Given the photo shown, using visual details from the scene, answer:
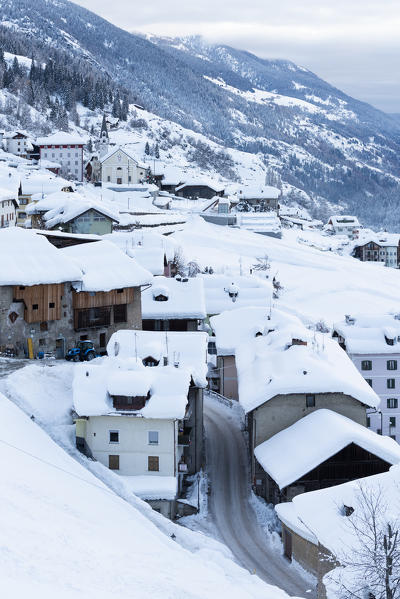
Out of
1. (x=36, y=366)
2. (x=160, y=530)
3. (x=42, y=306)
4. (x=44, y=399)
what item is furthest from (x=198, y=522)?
(x=42, y=306)

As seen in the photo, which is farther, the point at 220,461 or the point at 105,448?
the point at 220,461

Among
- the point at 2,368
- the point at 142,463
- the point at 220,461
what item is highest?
the point at 2,368

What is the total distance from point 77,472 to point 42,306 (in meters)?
17.8

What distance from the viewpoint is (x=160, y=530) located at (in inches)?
1207

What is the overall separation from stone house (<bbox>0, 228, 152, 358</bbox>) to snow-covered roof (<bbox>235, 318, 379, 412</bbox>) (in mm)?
9204

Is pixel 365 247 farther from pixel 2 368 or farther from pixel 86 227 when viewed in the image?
pixel 2 368

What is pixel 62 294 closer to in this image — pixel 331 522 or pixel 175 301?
pixel 175 301

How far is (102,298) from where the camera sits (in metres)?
50.8

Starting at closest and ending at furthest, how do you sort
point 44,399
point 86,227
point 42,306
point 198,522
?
point 198,522 → point 44,399 → point 42,306 → point 86,227

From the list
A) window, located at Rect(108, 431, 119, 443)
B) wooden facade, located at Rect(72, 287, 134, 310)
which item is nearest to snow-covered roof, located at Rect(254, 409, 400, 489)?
window, located at Rect(108, 431, 119, 443)

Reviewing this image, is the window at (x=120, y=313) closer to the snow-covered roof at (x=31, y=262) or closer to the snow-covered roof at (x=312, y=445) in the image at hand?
the snow-covered roof at (x=31, y=262)

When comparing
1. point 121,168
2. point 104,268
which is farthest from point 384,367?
point 121,168

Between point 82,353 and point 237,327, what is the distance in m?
13.6

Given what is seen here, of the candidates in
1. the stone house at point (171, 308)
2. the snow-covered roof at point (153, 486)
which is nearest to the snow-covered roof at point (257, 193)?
the stone house at point (171, 308)
